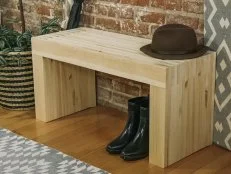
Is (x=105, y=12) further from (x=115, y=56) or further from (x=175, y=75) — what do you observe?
(x=175, y=75)

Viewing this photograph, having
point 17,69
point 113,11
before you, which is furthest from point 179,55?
point 17,69

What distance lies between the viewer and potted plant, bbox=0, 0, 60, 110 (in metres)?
3.06

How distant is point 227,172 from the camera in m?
2.36

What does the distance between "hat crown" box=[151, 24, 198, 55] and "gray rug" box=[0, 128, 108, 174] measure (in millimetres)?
668

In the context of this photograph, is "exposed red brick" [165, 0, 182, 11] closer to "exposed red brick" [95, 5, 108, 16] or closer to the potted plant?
"exposed red brick" [95, 5, 108, 16]

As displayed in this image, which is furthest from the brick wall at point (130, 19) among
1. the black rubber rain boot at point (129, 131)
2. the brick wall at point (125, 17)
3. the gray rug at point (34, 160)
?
the gray rug at point (34, 160)

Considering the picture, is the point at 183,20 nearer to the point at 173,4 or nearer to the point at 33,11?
the point at 173,4

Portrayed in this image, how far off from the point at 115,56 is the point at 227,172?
30.5 inches

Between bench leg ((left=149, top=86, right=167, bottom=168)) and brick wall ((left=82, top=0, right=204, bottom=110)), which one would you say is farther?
brick wall ((left=82, top=0, right=204, bottom=110))

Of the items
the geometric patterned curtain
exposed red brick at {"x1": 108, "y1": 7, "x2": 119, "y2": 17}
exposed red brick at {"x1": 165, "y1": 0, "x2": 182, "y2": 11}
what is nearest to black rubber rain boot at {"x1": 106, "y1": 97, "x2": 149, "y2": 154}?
the geometric patterned curtain

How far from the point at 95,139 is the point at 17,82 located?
69cm

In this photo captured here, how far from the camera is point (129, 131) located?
2.59 metres

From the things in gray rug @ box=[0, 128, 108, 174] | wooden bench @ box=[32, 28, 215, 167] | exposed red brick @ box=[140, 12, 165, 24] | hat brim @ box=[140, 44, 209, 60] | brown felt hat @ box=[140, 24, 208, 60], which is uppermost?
exposed red brick @ box=[140, 12, 165, 24]

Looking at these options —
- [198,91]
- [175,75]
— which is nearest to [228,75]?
[198,91]
